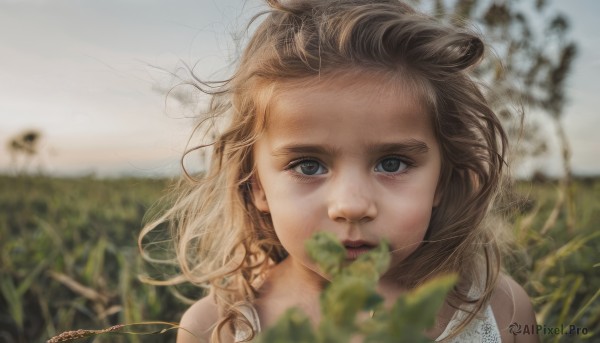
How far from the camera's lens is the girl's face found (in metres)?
1.40

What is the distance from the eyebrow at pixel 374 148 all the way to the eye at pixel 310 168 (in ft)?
0.14

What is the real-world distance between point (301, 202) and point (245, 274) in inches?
21.9

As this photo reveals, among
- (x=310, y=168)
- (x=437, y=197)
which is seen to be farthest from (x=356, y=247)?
(x=437, y=197)

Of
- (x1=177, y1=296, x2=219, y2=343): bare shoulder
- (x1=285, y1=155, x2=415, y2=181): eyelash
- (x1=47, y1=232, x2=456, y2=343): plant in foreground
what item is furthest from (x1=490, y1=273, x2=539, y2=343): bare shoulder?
(x1=47, y1=232, x2=456, y2=343): plant in foreground

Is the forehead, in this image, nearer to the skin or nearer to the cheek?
the skin

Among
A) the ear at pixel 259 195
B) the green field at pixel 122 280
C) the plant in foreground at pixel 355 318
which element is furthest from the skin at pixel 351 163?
the plant in foreground at pixel 355 318

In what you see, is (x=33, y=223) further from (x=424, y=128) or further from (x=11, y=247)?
(x=424, y=128)

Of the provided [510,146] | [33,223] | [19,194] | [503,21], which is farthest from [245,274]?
[19,194]

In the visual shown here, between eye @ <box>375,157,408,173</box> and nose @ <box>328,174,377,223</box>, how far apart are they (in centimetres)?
9

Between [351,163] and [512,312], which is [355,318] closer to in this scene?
[351,163]

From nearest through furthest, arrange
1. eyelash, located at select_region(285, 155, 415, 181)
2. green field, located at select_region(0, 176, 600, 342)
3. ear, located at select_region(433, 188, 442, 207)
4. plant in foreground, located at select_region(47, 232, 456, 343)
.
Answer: plant in foreground, located at select_region(47, 232, 456, 343) < eyelash, located at select_region(285, 155, 415, 181) < ear, located at select_region(433, 188, 442, 207) < green field, located at select_region(0, 176, 600, 342)

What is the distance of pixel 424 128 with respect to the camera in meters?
1.57

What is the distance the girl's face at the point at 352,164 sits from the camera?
1.40 meters

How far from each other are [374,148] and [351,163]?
69 mm
